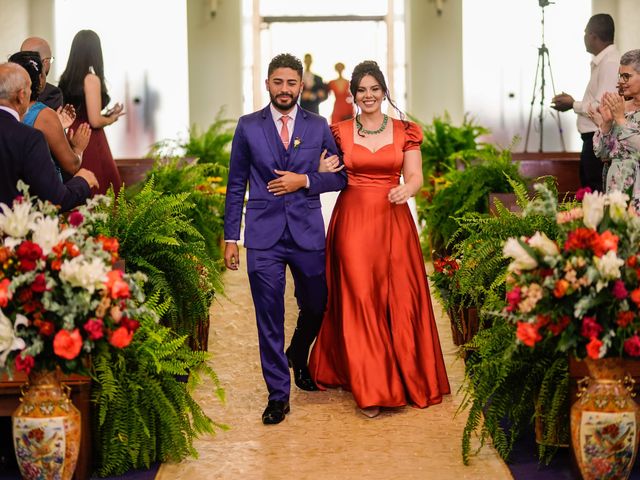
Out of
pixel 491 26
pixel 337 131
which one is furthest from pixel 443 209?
pixel 491 26

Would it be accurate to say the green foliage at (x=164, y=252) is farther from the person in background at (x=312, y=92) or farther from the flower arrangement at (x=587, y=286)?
the person in background at (x=312, y=92)

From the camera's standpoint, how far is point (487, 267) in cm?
545

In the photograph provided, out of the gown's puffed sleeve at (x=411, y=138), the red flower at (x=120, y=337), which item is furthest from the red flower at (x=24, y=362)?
the gown's puffed sleeve at (x=411, y=138)

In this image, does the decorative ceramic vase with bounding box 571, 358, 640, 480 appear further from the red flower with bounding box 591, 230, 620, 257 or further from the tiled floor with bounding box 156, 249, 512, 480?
the tiled floor with bounding box 156, 249, 512, 480

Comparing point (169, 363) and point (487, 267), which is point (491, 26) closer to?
point (487, 267)

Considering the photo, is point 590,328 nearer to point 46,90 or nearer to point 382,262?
point 382,262

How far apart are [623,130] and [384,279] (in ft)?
4.41

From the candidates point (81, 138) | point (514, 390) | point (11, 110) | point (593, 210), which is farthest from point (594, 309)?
point (81, 138)

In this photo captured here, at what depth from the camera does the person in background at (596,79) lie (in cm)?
730

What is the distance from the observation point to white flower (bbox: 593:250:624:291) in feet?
12.5

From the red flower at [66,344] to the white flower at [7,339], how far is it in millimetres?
121

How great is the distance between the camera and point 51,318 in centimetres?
387

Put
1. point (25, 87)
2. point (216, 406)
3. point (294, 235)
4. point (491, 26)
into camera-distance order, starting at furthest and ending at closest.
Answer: point (491, 26) < point (216, 406) < point (294, 235) < point (25, 87)

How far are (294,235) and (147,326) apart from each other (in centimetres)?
94
